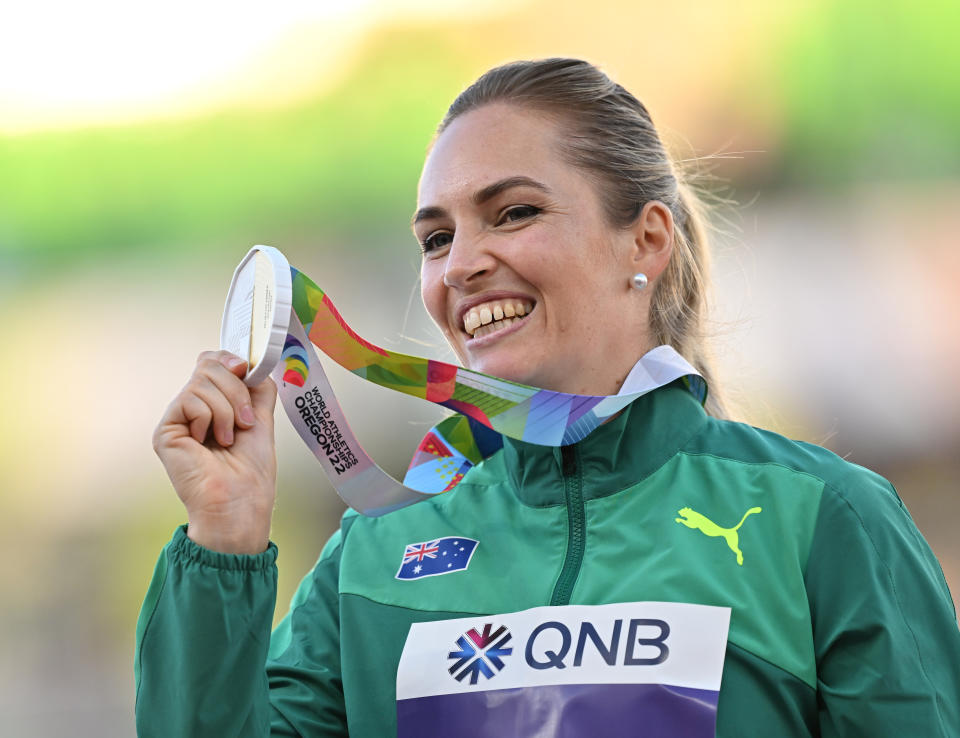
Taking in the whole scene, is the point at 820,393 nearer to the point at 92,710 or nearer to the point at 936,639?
the point at 92,710

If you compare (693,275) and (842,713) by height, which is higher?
(693,275)

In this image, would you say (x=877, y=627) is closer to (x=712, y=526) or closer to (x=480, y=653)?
(x=712, y=526)

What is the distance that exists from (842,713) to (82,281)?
6.36 meters

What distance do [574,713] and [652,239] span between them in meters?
0.78

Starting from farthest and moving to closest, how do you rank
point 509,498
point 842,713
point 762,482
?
point 509,498 → point 762,482 → point 842,713

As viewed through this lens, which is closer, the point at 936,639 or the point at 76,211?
the point at 936,639

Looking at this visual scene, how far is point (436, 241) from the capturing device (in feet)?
5.88

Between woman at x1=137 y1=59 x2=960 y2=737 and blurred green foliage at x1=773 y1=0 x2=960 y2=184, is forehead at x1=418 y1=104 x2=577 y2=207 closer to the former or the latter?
woman at x1=137 y1=59 x2=960 y2=737

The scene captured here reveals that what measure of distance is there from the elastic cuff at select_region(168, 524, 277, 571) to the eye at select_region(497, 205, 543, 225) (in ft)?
2.00

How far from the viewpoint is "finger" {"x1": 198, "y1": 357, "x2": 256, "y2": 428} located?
1.45m

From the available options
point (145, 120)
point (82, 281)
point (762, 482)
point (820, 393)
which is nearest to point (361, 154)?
point (145, 120)

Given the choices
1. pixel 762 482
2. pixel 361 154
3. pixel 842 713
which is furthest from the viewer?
pixel 361 154

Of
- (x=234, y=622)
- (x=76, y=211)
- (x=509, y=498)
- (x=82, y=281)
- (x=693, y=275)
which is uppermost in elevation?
(x=76, y=211)

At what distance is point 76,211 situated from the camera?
Result: 23.3 ft
